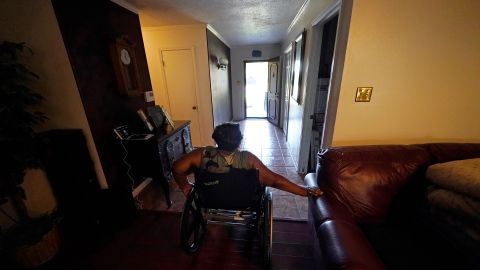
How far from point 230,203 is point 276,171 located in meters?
1.72

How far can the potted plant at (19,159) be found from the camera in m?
1.19

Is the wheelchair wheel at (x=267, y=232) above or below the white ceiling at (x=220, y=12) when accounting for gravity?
below

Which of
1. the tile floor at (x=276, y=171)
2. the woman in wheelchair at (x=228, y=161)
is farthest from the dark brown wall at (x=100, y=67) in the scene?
the woman in wheelchair at (x=228, y=161)

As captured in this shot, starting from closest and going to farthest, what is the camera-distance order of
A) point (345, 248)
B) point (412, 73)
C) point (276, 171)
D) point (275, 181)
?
1. point (345, 248)
2. point (275, 181)
3. point (412, 73)
4. point (276, 171)

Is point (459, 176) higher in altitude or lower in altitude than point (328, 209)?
higher

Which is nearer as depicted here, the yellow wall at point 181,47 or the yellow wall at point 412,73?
the yellow wall at point 412,73

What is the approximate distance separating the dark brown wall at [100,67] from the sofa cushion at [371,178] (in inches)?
77.3

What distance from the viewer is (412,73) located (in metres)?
1.34

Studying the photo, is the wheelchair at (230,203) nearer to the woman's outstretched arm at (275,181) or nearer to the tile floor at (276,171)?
the woman's outstretched arm at (275,181)

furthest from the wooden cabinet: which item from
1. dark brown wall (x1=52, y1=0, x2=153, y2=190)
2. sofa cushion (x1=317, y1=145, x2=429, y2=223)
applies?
sofa cushion (x1=317, y1=145, x2=429, y2=223)

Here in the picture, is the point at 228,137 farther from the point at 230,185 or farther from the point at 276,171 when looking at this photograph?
the point at 276,171

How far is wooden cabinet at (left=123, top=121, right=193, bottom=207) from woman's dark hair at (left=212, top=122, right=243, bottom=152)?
0.96 meters

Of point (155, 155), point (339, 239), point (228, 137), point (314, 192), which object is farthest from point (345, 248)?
point (155, 155)

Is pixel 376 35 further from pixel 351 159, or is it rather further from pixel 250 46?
pixel 250 46
